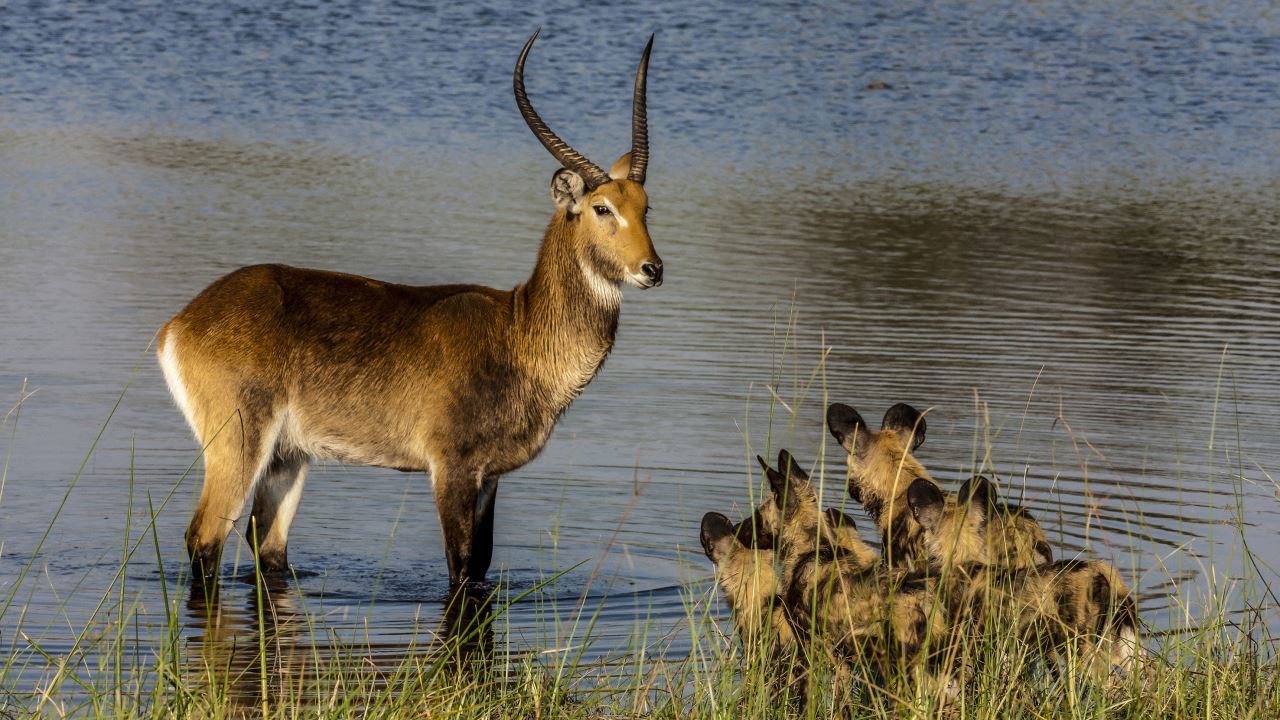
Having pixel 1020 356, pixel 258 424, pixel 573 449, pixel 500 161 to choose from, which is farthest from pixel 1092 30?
pixel 258 424

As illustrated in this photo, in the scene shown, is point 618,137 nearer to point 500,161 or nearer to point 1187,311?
point 500,161

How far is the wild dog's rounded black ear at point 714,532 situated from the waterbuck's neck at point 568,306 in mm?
1856

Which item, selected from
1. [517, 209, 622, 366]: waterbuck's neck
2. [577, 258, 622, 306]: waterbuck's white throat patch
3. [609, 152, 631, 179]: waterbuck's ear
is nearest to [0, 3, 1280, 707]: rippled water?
[517, 209, 622, 366]: waterbuck's neck

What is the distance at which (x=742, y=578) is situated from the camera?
6.64 meters

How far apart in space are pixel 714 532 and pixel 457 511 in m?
1.75

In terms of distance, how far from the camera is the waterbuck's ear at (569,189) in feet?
27.5

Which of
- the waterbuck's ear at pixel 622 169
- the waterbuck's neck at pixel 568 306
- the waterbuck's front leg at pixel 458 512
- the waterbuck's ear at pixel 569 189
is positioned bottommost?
the waterbuck's front leg at pixel 458 512

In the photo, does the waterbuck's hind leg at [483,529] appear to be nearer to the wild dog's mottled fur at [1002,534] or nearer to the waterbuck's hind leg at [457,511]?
the waterbuck's hind leg at [457,511]

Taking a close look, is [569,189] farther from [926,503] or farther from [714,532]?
[926,503]

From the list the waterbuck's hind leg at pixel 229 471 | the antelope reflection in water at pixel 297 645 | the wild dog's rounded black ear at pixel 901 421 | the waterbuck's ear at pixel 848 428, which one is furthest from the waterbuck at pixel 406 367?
the wild dog's rounded black ear at pixel 901 421

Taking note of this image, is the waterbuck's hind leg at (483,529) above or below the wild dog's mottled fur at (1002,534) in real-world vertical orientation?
below

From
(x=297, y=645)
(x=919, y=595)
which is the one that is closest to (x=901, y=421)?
(x=919, y=595)

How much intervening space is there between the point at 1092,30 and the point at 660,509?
31671mm

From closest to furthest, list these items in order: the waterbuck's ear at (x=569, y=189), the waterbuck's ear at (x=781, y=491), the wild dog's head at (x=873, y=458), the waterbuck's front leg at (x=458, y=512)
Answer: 1. the waterbuck's ear at (x=781, y=491)
2. the wild dog's head at (x=873, y=458)
3. the waterbuck's front leg at (x=458, y=512)
4. the waterbuck's ear at (x=569, y=189)
